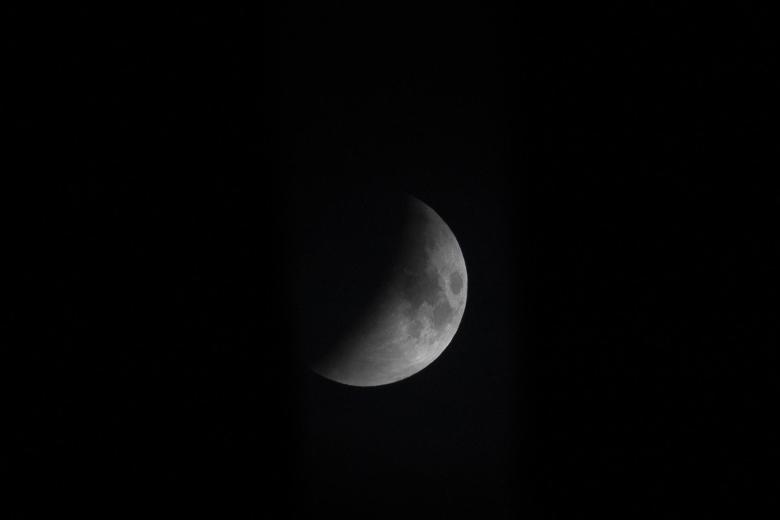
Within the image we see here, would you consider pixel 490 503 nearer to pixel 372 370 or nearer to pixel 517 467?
pixel 517 467

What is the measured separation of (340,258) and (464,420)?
1.66m

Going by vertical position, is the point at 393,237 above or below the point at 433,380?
above

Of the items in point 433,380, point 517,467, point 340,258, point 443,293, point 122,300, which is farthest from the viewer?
point 433,380

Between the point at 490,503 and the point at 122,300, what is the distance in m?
2.25

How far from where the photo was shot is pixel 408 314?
1.95 metres

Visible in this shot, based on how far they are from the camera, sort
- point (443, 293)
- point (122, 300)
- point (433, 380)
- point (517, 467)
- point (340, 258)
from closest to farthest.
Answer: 1. point (340, 258)
2. point (443, 293)
3. point (122, 300)
4. point (517, 467)
5. point (433, 380)

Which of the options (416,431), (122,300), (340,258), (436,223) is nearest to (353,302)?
(340,258)

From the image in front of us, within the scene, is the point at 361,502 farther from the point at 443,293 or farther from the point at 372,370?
the point at 443,293

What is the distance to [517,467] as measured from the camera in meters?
2.82

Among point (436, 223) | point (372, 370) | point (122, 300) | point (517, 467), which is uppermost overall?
point (436, 223)

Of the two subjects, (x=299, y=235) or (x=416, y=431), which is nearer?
(x=299, y=235)

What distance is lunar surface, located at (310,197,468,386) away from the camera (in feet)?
6.27

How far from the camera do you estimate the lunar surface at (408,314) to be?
1.91m

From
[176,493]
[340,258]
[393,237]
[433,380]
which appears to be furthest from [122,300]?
[433,380]
